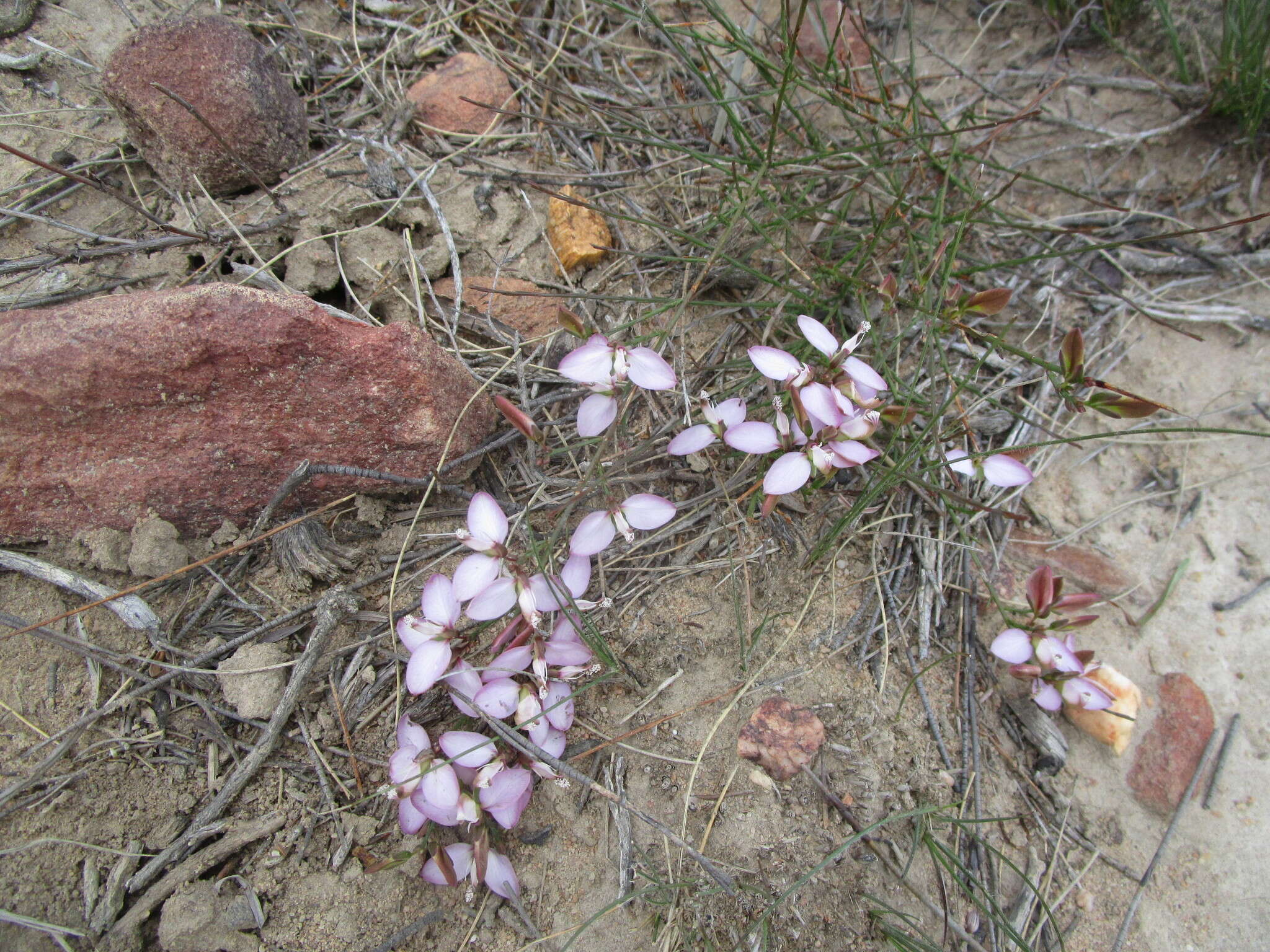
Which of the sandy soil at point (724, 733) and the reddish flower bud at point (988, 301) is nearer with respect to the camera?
the sandy soil at point (724, 733)

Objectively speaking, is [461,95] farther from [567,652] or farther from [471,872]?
[471,872]

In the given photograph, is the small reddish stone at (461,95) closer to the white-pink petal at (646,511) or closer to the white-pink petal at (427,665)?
the white-pink petal at (646,511)

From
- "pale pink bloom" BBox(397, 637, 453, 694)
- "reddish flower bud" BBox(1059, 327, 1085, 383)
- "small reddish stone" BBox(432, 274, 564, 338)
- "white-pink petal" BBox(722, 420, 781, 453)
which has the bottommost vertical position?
"pale pink bloom" BBox(397, 637, 453, 694)

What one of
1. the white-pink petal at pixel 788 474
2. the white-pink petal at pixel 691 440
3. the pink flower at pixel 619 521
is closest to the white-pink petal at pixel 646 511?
the pink flower at pixel 619 521

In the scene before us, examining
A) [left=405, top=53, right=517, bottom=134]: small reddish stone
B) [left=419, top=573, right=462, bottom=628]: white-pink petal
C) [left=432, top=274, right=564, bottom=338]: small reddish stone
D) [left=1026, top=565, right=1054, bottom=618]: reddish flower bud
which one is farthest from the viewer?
[left=405, top=53, right=517, bottom=134]: small reddish stone

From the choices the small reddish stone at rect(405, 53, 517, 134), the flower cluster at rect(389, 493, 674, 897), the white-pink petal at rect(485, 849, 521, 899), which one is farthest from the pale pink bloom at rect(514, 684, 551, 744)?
the small reddish stone at rect(405, 53, 517, 134)

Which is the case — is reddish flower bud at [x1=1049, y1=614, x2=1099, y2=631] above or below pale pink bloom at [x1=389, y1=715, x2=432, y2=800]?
above

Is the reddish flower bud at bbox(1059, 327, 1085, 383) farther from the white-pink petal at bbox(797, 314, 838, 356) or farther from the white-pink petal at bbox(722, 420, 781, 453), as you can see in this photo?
the white-pink petal at bbox(722, 420, 781, 453)

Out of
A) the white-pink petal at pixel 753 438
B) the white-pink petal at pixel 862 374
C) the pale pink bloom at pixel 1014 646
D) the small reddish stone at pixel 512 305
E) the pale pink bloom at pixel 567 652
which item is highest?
the white-pink petal at pixel 862 374
